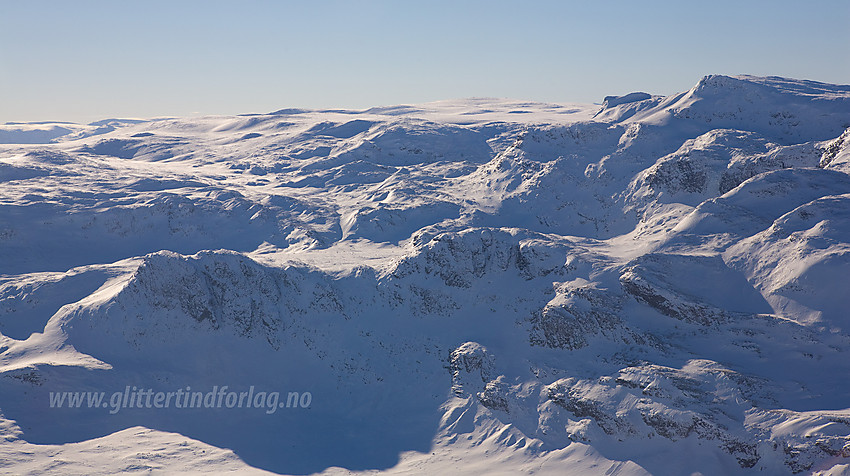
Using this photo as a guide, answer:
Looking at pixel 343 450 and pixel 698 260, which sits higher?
pixel 698 260

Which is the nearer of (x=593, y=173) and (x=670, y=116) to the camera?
(x=593, y=173)

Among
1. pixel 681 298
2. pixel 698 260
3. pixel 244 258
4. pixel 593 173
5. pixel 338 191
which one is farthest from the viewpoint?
pixel 338 191

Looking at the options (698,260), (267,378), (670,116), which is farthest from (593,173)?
(267,378)

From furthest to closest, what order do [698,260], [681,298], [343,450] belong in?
[698,260]
[681,298]
[343,450]

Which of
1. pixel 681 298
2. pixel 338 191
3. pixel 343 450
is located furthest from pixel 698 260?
pixel 338 191

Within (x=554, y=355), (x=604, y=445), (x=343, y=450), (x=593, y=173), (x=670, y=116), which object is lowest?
(x=343, y=450)

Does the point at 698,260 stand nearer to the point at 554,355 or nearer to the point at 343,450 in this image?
the point at 554,355

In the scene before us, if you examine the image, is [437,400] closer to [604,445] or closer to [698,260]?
[604,445]
